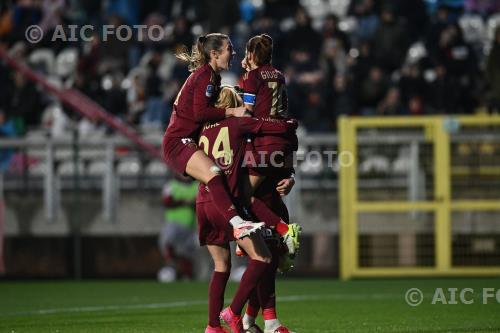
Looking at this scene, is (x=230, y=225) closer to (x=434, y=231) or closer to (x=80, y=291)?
(x=80, y=291)

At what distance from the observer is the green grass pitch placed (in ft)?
32.4

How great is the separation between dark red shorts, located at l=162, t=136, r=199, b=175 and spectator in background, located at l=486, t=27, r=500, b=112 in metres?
9.06

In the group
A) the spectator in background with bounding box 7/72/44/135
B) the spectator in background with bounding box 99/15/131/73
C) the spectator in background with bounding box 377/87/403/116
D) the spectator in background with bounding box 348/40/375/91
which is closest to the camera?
the spectator in background with bounding box 377/87/403/116

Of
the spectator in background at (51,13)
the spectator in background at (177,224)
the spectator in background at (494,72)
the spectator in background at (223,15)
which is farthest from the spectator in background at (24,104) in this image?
the spectator in background at (494,72)

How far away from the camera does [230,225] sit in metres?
8.38

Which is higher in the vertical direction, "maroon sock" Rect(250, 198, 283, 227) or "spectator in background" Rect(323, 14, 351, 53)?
"spectator in background" Rect(323, 14, 351, 53)

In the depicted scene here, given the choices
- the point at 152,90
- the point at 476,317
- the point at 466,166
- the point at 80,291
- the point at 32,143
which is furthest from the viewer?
the point at 152,90

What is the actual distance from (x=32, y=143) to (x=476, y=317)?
28.8 feet

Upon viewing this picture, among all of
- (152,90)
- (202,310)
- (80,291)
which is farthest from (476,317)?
(152,90)

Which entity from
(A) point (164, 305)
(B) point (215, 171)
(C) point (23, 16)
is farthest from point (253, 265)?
(C) point (23, 16)

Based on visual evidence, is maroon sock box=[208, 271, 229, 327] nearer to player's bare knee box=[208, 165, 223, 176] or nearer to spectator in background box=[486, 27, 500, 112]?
player's bare knee box=[208, 165, 223, 176]

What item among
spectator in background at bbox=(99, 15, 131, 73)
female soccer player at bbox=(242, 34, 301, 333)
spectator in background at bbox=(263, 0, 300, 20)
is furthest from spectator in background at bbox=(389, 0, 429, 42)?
female soccer player at bbox=(242, 34, 301, 333)

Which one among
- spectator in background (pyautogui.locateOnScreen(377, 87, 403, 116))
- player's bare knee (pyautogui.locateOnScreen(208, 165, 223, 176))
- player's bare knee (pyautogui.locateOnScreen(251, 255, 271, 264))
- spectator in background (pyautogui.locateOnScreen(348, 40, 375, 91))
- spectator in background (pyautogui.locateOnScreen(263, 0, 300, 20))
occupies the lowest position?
player's bare knee (pyautogui.locateOnScreen(251, 255, 271, 264))

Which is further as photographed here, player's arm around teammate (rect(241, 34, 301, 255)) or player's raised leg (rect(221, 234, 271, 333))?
player's arm around teammate (rect(241, 34, 301, 255))
